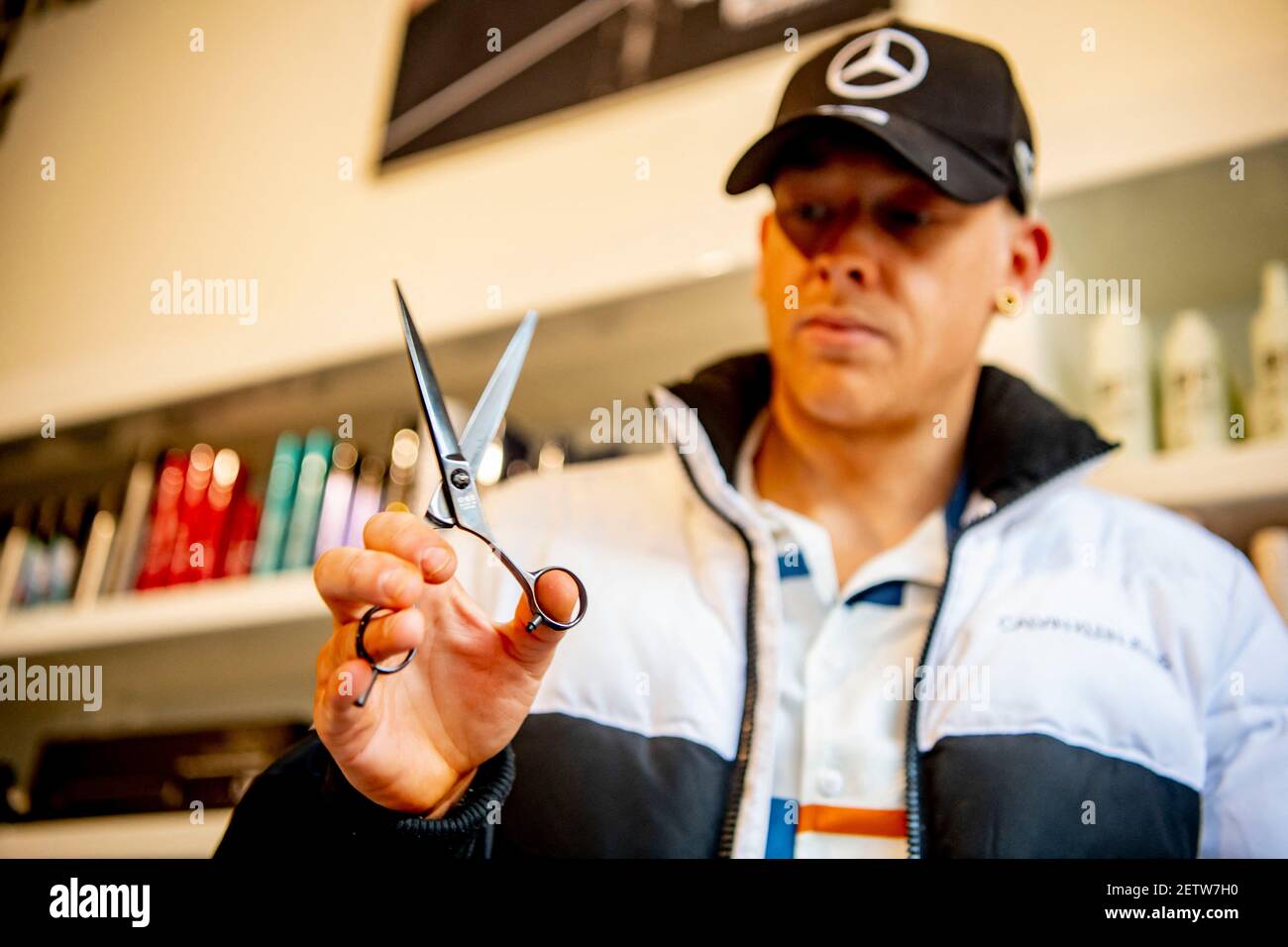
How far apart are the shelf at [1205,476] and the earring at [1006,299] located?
164mm

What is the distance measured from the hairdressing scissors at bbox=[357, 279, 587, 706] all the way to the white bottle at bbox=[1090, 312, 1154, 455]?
0.65 metres

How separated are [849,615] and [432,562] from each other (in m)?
0.38

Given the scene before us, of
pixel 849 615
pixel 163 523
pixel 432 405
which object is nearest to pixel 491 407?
pixel 432 405

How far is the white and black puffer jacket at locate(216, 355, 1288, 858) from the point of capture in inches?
29.1

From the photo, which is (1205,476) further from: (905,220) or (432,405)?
(432,405)

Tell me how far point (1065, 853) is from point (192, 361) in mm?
1214

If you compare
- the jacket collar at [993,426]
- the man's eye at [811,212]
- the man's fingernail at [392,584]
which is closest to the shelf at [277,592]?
the jacket collar at [993,426]

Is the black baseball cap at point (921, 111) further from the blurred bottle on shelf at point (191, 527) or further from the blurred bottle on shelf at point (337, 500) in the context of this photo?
the blurred bottle on shelf at point (191, 527)

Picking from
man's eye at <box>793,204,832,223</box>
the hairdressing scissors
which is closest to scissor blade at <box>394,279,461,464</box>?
the hairdressing scissors

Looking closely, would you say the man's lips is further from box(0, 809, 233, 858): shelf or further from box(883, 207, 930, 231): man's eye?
box(0, 809, 233, 858): shelf
